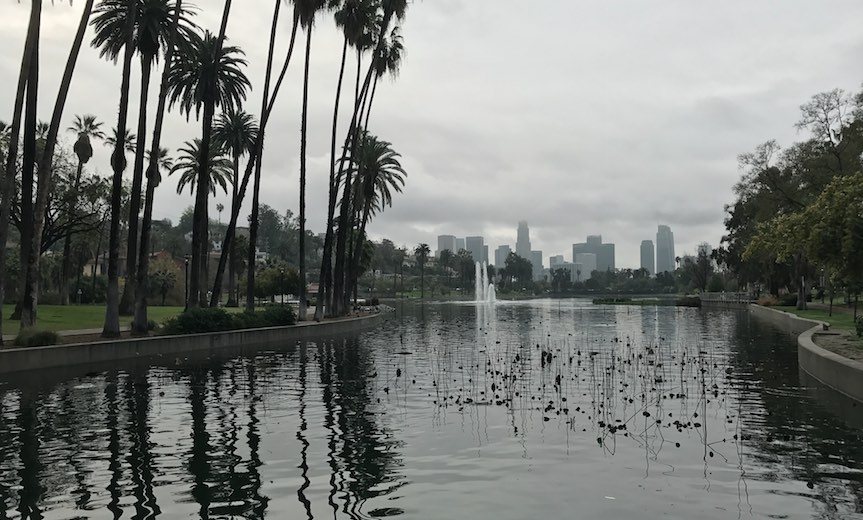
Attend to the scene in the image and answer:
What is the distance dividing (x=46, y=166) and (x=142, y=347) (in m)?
8.75

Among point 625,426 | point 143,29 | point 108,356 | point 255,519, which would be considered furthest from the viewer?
point 143,29

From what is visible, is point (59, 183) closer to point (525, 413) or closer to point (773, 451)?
point (525, 413)

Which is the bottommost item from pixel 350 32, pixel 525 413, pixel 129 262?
pixel 525 413

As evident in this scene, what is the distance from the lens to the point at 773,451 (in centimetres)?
1189

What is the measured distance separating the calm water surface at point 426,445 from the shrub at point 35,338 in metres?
3.53

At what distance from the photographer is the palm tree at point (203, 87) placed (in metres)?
39.6

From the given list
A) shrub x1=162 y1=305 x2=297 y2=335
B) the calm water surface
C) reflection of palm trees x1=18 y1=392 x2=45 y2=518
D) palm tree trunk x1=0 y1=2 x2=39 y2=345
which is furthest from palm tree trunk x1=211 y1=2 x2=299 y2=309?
reflection of palm trees x1=18 y1=392 x2=45 y2=518

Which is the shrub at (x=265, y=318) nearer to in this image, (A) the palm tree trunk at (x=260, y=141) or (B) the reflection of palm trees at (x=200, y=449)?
(A) the palm tree trunk at (x=260, y=141)

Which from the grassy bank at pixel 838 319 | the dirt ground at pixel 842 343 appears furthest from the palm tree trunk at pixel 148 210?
the grassy bank at pixel 838 319

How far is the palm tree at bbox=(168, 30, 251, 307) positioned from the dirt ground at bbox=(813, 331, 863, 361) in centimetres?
3126

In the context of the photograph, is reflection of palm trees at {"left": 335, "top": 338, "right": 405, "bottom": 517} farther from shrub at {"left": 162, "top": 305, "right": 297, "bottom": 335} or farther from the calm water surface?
shrub at {"left": 162, "top": 305, "right": 297, "bottom": 335}

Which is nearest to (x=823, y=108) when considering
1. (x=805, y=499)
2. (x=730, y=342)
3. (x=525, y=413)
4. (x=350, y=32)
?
(x=730, y=342)

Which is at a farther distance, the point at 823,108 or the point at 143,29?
the point at 823,108

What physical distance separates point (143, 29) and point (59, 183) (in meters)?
20.8
